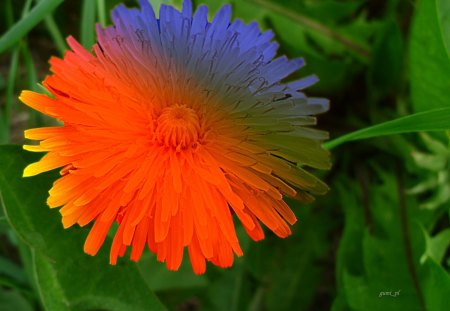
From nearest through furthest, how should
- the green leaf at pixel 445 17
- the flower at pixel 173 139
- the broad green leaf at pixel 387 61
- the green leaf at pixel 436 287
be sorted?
the flower at pixel 173 139 < the green leaf at pixel 436 287 < the green leaf at pixel 445 17 < the broad green leaf at pixel 387 61

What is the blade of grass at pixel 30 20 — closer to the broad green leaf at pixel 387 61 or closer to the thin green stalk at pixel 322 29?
the thin green stalk at pixel 322 29

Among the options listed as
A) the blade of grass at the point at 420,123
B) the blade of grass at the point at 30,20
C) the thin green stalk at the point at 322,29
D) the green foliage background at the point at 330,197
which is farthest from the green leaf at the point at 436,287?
the blade of grass at the point at 30,20

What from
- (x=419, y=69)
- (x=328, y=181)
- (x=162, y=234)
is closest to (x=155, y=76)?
(x=162, y=234)

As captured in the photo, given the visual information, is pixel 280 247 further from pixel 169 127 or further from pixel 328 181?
pixel 169 127

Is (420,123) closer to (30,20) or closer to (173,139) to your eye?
(173,139)

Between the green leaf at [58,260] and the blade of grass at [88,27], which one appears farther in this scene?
the blade of grass at [88,27]

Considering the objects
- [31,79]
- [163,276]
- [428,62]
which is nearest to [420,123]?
[428,62]

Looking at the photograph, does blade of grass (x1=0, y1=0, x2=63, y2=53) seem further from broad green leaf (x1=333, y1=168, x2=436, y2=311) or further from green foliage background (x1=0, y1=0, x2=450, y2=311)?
broad green leaf (x1=333, y1=168, x2=436, y2=311)
